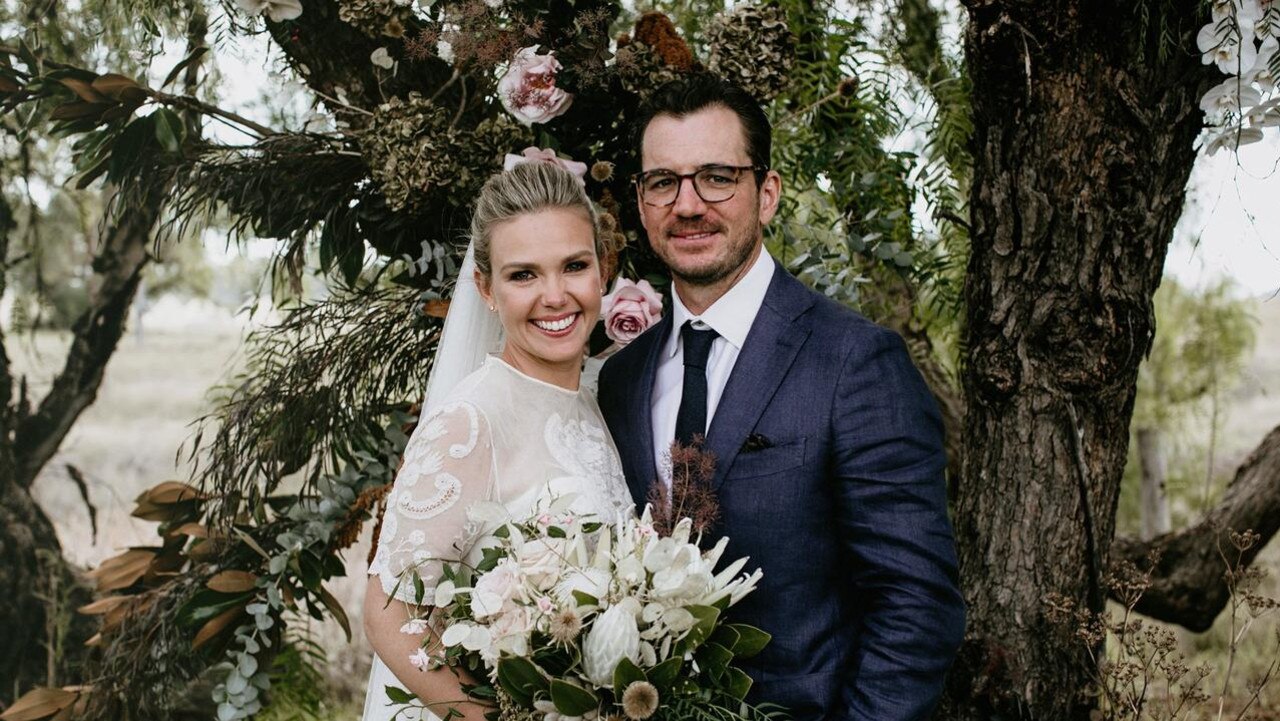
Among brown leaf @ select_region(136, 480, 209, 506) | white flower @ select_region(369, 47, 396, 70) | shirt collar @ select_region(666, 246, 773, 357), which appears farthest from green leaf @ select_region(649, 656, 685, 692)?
brown leaf @ select_region(136, 480, 209, 506)

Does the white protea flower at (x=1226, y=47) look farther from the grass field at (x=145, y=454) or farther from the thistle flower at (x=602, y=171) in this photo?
the grass field at (x=145, y=454)

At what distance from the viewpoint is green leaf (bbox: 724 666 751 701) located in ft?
5.33

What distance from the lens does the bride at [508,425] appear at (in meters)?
1.81

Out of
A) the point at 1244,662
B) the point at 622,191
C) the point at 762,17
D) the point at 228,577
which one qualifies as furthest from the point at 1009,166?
the point at 1244,662

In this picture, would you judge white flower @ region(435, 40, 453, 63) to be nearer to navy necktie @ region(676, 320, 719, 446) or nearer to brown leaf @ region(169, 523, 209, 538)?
navy necktie @ region(676, 320, 719, 446)

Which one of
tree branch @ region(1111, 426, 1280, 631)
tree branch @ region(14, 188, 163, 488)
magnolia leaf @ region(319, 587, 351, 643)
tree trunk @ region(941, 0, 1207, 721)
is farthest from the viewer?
tree branch @ region(14, 188, 163, 488)

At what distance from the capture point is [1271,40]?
1980 mm

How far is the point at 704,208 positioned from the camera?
211cm

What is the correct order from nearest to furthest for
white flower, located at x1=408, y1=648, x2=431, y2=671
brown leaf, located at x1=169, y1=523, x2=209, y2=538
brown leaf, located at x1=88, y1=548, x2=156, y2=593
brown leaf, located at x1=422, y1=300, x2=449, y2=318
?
white flower, located at x1=408, y1=648, x2=431, y2=671 < brown leaf, located at x1=422, y1=300, x2=449, y2=318 < brown leaf, located at x1=169, y1=523, x2=209, y2=538 < brown leaf, located at x1=88, y1=548, x2=156, y2=593

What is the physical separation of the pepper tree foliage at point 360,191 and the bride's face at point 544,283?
16.4 inches

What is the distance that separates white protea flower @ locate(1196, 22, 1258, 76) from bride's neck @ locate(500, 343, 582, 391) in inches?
60.0

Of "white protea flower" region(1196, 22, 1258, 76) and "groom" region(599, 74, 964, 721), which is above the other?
"white protea flower" region(1196, 22, 1258, 76)

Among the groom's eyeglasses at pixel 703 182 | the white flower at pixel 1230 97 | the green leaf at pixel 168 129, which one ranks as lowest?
the groom's eyeglasses at pixel 703 182

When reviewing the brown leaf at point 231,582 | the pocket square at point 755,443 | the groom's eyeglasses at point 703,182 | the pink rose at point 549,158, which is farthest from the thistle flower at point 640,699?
the brown leaf at point 231,582
